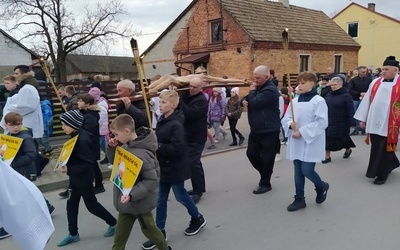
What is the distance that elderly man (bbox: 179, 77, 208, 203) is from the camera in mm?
4812

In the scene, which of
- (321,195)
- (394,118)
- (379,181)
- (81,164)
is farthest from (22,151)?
(394,118)

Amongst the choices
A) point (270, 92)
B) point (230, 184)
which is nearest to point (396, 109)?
point (270, 92)

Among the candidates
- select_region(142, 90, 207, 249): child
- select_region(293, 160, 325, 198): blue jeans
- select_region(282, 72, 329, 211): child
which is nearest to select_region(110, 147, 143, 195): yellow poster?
select_region(142, 90, 207, 249): child

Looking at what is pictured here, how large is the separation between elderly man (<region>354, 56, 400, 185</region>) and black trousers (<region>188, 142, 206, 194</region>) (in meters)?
2.75

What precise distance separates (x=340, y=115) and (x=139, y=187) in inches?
202

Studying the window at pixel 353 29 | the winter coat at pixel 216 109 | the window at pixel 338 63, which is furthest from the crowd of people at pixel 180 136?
the window at pixel 353 29

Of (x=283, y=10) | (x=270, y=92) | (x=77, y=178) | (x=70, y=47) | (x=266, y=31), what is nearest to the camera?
(x=77, y=178)

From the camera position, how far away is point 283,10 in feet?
75.1

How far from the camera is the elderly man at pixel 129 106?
4598 mm

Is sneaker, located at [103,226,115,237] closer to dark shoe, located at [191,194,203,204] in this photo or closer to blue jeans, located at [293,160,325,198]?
dark shoe, located at [191,194,203,204]

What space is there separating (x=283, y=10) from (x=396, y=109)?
1884 cm

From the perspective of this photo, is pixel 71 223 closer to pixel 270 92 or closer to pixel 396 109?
pixel 270 92

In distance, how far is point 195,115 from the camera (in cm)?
483

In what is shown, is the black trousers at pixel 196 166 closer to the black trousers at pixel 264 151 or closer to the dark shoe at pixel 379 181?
the black trousers at pixel 264 151
